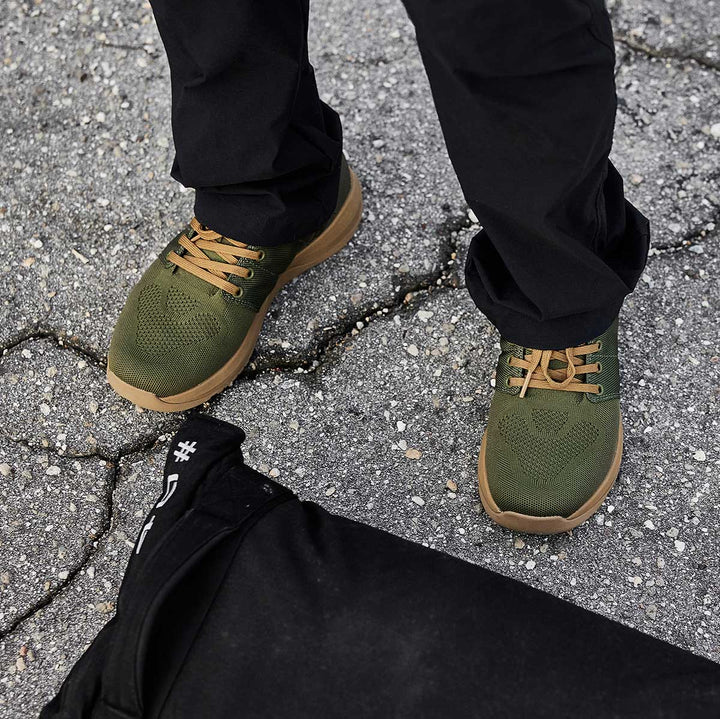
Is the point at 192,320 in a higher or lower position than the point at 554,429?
higher

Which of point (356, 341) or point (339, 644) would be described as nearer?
point (339, 644)

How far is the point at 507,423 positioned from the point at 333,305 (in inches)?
17.7

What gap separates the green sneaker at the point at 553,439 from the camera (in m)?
1.33

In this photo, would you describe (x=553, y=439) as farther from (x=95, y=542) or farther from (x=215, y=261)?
(x=95, y=542)

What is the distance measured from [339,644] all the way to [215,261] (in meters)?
0.81

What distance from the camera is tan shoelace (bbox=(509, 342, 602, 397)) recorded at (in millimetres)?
1344

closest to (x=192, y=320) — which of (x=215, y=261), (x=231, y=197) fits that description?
(x=215, y=261)

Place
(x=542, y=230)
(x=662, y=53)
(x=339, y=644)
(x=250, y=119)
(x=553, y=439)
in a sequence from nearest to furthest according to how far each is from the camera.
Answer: (x=339, y=644) → (x=542, y=230) → (x=250, y=119) → (x=553, y=439) → (x=662, y=53)

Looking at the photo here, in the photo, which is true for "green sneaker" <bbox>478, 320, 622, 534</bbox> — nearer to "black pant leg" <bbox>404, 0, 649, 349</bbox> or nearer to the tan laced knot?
"black pant leg" <bbox>404, 0, 649, 349</bbox>

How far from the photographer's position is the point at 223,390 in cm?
154

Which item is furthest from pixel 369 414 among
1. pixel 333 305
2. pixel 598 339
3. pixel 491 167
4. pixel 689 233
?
pixel 689 233

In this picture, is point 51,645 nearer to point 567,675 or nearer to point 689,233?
point 567,675

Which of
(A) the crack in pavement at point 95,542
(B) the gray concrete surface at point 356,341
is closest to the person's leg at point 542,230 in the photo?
(B) the gray concrete surface at point 356,341

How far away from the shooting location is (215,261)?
1.48m
